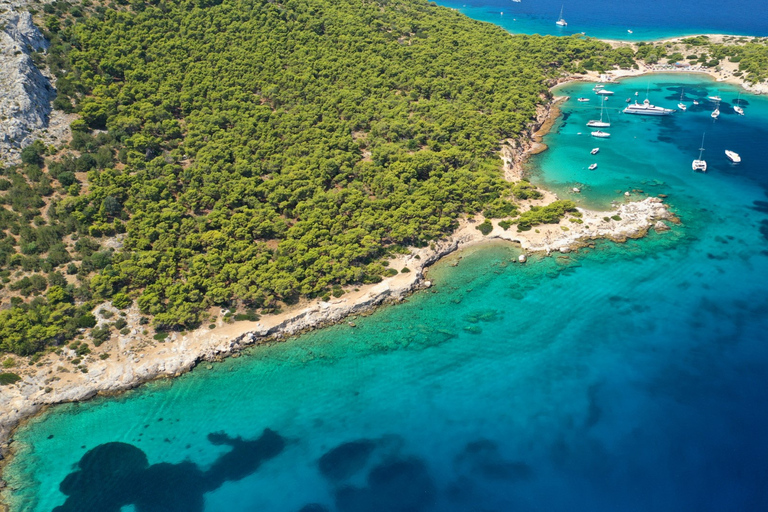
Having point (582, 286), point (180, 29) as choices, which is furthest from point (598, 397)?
point (180, 29)

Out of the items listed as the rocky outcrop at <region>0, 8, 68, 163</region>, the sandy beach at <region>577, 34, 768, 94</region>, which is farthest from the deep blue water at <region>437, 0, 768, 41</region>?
the rocky outcrop at <region>0, 8, 68, 163</region>

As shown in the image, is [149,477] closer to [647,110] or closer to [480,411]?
[480,411]

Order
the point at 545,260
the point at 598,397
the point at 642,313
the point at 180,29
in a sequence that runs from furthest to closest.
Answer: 1. the point at 180,29
2. the point at 545,260
3. the point at 642,313
4. the point at 598,397

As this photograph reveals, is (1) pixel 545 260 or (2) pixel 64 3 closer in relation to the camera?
(1) pixel 545 260

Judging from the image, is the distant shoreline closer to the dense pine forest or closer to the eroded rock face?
the dense pine forest

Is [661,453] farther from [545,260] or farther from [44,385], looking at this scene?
[44,385]

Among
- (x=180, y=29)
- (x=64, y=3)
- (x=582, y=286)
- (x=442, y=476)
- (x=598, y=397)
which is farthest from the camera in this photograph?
(x=180, y=29)

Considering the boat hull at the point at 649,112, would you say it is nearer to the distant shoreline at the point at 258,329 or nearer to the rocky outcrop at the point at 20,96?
the distant shoreline at the point at 258,329

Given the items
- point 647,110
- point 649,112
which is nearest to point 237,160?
point 647,110

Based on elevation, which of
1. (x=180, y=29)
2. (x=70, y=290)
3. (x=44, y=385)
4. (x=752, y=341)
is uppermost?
(x=180, y=29)
